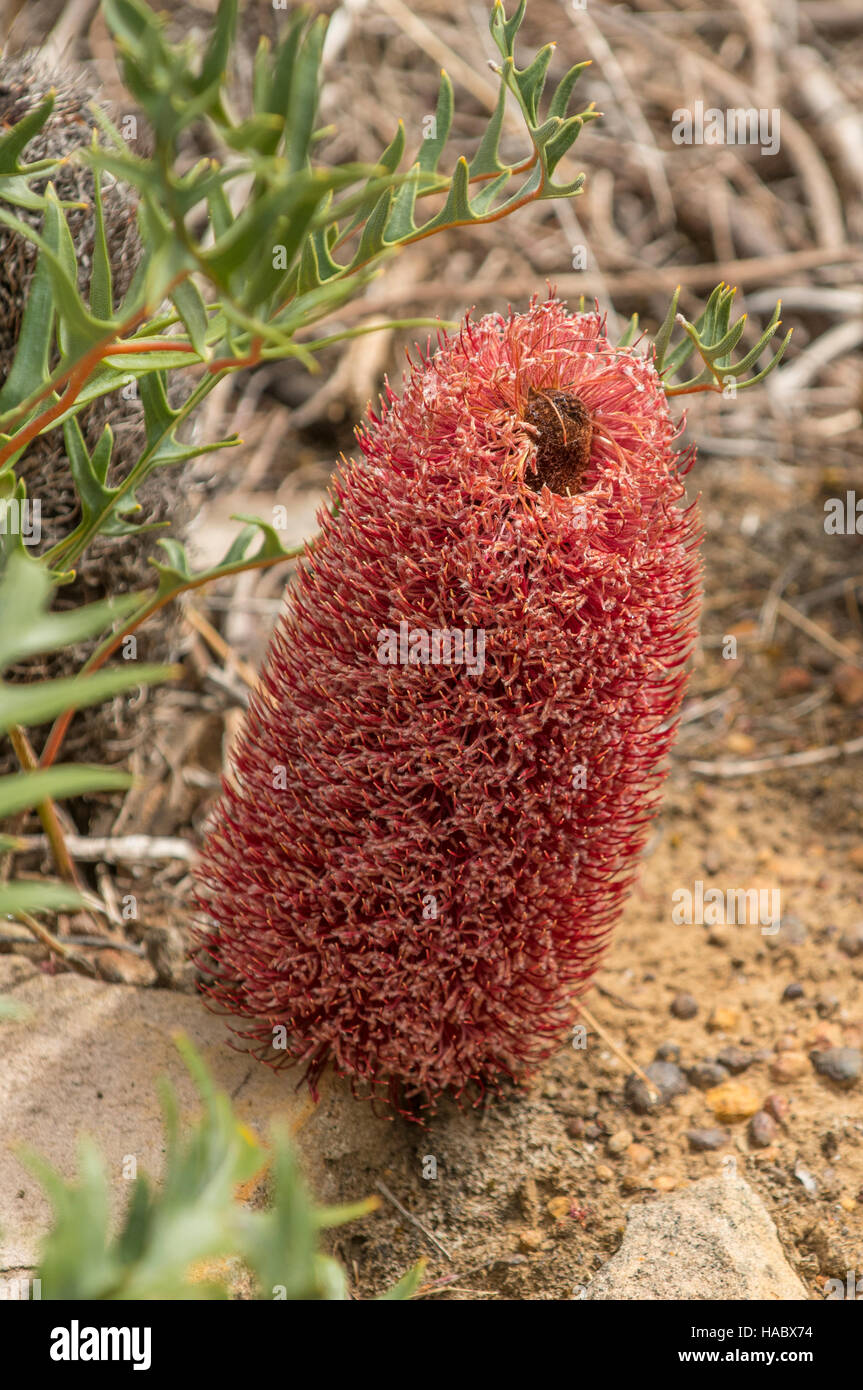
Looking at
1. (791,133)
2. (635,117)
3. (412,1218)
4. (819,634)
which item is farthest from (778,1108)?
(791,133)

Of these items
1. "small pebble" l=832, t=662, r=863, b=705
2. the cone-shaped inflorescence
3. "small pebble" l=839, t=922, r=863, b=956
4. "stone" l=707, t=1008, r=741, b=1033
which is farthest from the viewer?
"small pebble" l=832, t=662, r=863, b=705

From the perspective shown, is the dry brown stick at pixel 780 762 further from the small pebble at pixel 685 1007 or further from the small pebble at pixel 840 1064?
the small pebble at pixel 840 1064

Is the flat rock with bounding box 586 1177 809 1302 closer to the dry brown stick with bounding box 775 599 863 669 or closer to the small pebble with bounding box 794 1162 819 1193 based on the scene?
the small pebble with bounding box 794 1162 819 1193

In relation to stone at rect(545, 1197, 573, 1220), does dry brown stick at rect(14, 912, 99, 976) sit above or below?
above

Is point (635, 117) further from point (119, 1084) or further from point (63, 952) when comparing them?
point (119, 1084)

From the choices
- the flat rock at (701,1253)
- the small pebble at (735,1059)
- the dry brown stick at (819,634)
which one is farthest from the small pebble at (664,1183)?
the dry brown stick at (819,634)

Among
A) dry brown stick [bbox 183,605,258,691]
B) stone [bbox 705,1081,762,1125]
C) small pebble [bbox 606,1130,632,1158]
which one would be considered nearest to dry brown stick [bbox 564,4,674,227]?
dry brown stick [bbox 183,605,258,691]
